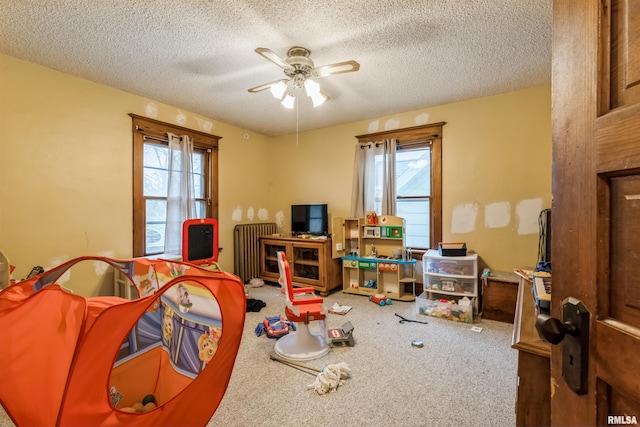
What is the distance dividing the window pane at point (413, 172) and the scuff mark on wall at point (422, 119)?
0.33 m

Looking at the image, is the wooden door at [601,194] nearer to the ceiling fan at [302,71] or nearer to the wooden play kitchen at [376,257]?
the ceiling fan at [302,71]

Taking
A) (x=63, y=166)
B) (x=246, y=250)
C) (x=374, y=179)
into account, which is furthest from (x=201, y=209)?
(x=374, y=179)

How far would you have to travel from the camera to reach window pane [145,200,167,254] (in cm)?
345

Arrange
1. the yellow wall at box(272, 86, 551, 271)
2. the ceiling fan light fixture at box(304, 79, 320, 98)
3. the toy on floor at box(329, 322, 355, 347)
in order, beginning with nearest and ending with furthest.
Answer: the ceiling fan light fixture at box(304, 79, 320, 98) → the toy on floor at box(329, 322, 355, 347) → the yellow wall at box(272, 86, 551, 271)

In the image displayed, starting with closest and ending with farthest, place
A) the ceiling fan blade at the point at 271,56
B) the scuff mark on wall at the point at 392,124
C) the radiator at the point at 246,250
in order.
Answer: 1. the ceiling fan blade at the point at 271,56
2. the scuff mark on wall at the point at 392,124
3. the radiator at the point at 246,250

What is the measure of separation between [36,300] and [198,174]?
3.27 m

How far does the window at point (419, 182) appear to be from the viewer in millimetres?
3691

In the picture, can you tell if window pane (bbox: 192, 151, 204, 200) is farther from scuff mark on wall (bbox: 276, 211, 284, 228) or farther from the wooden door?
the wooden door

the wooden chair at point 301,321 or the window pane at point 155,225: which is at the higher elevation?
the window pane at point 155,225

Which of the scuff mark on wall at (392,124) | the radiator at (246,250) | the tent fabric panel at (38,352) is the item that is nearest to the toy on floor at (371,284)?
the radiator at (246,250)

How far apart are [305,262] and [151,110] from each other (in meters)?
2.79

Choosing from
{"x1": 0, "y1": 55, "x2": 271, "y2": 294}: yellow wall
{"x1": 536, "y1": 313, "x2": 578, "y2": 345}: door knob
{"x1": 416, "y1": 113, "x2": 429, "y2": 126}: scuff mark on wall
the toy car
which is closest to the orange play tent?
{"x1": 536, "y1": 313, "x2": 578, "y2": 345}: door knob

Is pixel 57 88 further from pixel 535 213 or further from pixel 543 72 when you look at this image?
pixel 535 213

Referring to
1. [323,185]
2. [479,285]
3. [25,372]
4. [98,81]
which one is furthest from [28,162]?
[479,285]
